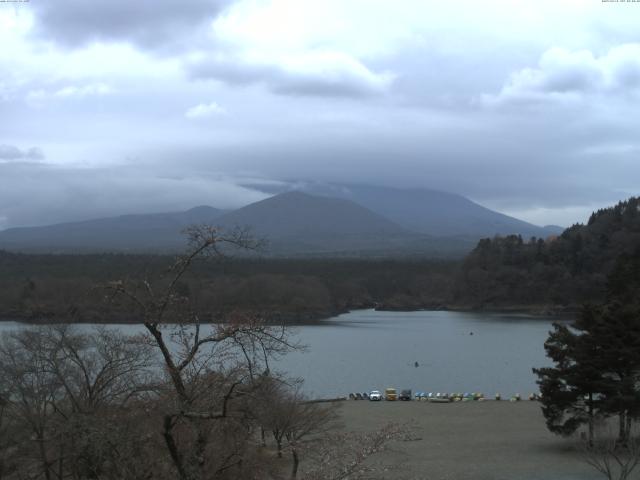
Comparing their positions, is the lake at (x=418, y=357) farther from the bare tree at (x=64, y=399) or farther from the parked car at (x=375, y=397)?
the bare tree at (x=64, y=399)

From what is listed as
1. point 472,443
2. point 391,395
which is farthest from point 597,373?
point 391,395

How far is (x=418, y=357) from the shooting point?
43.9 m

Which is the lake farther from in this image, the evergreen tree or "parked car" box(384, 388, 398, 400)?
the evergreen tree

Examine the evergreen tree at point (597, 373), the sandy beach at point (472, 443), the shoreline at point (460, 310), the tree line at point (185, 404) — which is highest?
the tree line at point (185, 404)

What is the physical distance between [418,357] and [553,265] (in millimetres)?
50881

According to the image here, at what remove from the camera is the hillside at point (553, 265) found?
85.9 m

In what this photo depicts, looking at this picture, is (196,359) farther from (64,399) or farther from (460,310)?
(460,310)

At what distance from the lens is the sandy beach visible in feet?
54.1

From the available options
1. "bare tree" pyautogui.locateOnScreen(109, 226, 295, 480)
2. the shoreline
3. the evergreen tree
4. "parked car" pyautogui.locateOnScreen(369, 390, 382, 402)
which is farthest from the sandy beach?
the shoreline

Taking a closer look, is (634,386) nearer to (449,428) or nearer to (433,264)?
(449,428)

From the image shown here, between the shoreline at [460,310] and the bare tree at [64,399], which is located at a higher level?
the bare tree at [64,399]

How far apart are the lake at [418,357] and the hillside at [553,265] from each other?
18834 millimetres

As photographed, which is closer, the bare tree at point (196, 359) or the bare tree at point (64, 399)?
the bare tree at point (196, 359)

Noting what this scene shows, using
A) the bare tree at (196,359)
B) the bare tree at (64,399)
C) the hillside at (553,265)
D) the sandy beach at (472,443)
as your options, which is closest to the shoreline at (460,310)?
the hillside at (553,265)
